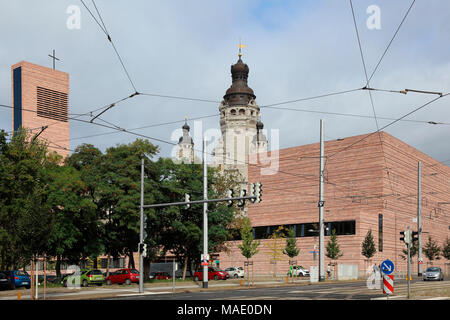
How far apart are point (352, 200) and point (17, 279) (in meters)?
51.3

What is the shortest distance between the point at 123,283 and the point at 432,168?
6401 centimetres

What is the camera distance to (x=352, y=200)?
7681 centimetres

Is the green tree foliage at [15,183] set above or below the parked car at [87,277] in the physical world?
above

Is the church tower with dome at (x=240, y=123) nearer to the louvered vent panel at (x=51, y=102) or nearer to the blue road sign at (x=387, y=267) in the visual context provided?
the louvered vent panel at (x=51, y=102)

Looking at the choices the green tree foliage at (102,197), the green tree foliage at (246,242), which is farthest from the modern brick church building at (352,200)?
the green tree foliage at (102,197)

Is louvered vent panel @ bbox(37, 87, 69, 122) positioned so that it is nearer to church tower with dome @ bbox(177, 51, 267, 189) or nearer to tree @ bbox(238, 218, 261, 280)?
church tower with dome @ bbox(177, 51, 267, 189)

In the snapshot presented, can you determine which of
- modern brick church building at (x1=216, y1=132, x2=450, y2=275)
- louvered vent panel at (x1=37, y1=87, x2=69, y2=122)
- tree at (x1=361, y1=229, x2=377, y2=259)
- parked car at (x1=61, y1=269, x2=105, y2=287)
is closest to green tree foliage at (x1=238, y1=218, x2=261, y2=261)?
modern brick church building at (x1=216, y1=132, x2=450, y2=275)

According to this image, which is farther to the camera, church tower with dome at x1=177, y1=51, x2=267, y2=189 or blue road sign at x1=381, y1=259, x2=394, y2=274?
church tower with dome at x1=177, y1=51, x2=267, y2=189

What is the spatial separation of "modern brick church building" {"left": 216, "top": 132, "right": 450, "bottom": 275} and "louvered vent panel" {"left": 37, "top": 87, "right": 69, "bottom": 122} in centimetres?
5878

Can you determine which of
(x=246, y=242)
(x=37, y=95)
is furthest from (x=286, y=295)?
(x=37, y=95)

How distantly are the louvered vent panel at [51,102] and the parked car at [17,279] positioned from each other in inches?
3370

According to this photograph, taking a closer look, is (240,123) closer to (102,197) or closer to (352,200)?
(352,200)

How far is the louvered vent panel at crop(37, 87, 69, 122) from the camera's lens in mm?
123250

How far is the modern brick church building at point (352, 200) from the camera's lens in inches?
2879
